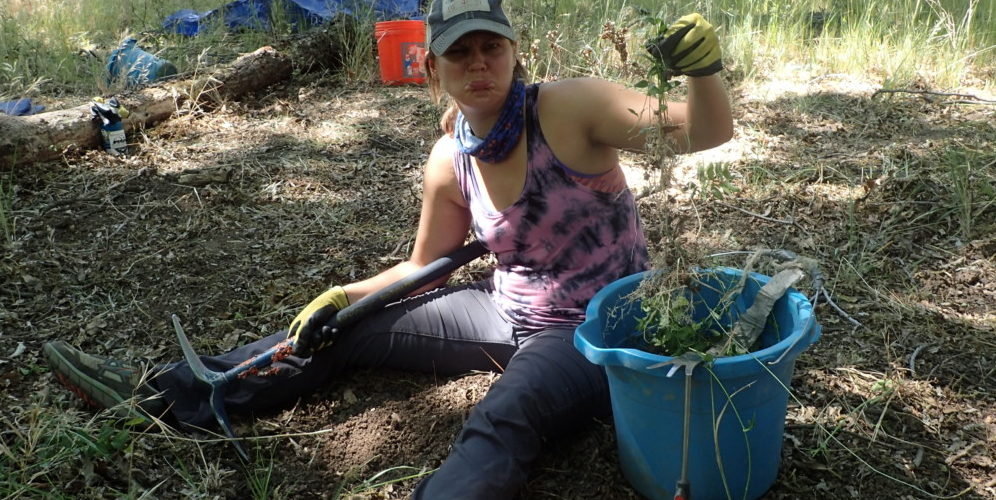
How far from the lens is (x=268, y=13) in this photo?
4.55m

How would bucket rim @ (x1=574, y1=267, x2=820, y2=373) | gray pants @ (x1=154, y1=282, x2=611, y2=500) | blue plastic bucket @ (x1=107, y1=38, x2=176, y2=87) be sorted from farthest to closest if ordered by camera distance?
1. blue plastic bucket @ (x1=107, y1=38, x2=176, y2=87)
2. gray pants @ (x1=154, y1=282, x2=611, y2=500)
3. bucket rim @ (x1=574, y1=267, x2=820, y2=373)

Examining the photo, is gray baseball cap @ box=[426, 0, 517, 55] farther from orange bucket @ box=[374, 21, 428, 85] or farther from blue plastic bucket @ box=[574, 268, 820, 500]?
orange bucket @ box=[374, 21, 428, 85]

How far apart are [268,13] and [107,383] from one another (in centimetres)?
318

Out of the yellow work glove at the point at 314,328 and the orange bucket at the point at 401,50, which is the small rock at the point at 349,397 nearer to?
the yellow work glove at the point at 314,328

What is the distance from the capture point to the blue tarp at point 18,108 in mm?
3287

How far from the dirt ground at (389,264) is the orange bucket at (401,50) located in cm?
24

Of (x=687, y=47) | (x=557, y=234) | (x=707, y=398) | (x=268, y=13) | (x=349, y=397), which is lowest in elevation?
(x=349, y=397)

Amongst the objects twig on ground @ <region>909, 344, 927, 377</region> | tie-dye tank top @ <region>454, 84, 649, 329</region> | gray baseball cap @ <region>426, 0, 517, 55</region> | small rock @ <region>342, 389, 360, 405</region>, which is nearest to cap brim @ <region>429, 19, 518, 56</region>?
gray baseball cap @ <region>426, 0, 517, 55</region>

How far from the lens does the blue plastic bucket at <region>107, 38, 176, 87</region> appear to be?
12.1ft

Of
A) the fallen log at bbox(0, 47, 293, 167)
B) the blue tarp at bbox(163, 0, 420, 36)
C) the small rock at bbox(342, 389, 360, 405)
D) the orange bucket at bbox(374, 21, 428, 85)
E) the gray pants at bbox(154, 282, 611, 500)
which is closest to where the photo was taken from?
the gray pants at bbox(154, 282, 611, 500)

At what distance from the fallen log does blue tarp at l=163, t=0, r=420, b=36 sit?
2.10 feet

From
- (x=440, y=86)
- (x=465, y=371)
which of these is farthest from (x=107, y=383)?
(x=440, y=86)

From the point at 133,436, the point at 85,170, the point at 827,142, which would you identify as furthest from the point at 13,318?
the point at 827,142

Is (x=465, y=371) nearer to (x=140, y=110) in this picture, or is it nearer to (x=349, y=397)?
(x=349, y=397)
